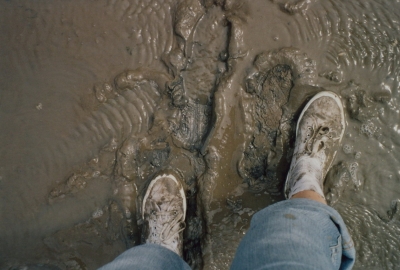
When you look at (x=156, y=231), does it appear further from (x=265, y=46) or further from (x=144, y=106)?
(x=265, y=46)

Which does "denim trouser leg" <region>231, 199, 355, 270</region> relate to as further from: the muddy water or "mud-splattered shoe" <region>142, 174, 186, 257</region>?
"mud-splattered shoe" <region>142, 174, 186, 257</region>

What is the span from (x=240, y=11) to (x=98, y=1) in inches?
37.5

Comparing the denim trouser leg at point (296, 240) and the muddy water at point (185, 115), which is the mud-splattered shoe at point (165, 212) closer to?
the muddy water at point (185, 115)

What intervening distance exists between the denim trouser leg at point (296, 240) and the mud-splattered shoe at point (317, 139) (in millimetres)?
302

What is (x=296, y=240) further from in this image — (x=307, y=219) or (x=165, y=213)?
(x=165, y=213)

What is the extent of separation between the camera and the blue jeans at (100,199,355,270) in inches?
48.1

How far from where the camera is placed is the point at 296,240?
1274 mm

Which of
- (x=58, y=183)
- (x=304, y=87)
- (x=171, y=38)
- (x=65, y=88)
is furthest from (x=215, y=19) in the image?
(x=58, y=183)

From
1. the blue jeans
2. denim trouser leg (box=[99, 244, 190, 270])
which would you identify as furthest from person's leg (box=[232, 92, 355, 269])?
denim trouser leg (box=[99, 244, 190, 270])

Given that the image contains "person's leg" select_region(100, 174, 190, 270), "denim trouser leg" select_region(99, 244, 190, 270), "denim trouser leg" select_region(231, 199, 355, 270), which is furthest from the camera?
"person's leg" select_region(100, 174, 190, 270)

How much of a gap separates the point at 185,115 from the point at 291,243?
102 cm

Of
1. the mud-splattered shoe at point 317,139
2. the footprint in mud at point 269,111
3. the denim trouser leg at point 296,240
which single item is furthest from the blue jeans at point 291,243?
the footprint in mud at point 269,111

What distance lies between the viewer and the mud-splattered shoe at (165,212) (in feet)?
6.30

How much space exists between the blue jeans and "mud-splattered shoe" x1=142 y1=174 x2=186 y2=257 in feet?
1.17
